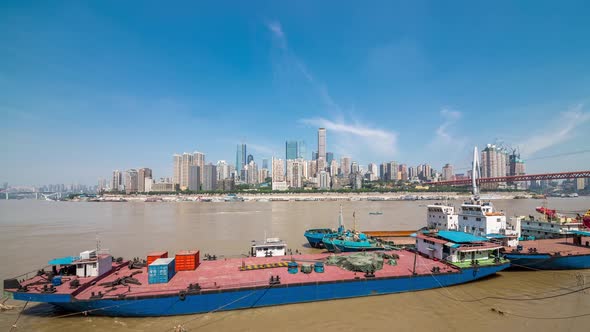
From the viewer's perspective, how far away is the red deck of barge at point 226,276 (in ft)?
43.4

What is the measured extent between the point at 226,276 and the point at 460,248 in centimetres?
1428

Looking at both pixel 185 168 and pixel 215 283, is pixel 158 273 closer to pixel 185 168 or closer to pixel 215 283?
pixel 215 283

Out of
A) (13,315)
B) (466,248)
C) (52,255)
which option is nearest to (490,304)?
(466,248)

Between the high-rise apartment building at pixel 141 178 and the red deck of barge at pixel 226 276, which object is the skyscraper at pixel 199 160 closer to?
the high-rise apartment building at pixel 141 178

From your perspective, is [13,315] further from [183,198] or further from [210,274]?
[183,198]

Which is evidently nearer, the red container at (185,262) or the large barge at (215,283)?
the large barge at (215,283)

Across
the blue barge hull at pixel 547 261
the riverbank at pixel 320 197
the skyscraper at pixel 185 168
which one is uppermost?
the skyscraper at pixel 185 168

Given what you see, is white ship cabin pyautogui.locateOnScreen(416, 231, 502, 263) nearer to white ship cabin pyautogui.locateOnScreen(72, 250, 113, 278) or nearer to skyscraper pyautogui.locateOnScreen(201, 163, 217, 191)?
white ship cabin pyautogui.locateOnScreen(72, 250, 113, 278)

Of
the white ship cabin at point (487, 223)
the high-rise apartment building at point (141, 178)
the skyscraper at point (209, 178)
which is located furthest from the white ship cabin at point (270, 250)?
the high-rise apartment building at point (141, 178)

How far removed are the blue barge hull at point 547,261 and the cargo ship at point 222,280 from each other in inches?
110

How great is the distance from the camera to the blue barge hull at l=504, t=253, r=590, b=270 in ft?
64.5

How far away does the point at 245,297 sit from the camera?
44.6 ft

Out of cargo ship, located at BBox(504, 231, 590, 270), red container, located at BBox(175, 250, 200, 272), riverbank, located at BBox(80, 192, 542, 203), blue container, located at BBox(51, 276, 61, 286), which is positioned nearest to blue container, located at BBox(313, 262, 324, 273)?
red container, located at BBox(175, 250, 200, 272)

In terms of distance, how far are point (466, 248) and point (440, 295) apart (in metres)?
3.93
